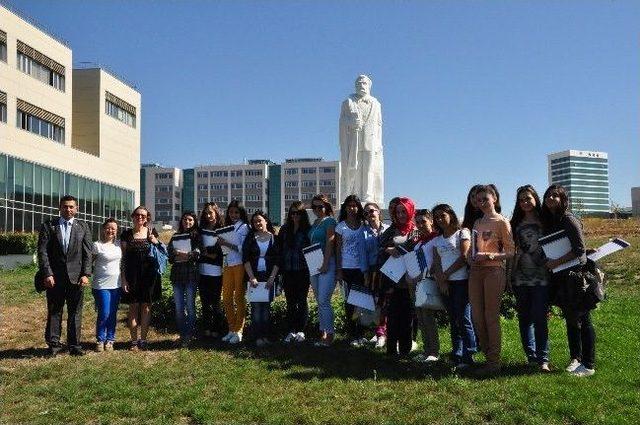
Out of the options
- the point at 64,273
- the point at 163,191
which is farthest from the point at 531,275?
the point at 163,191

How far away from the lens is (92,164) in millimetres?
35562

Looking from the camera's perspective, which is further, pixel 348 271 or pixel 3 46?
pixel 3 46

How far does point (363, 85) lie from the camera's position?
13539 millimetres

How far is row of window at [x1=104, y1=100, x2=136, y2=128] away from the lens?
124ft

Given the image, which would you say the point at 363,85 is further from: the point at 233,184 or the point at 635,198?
the point at 233,184

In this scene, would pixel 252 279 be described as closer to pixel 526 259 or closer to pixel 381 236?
pixel 381 236

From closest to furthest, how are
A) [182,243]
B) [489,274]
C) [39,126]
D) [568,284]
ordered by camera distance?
[568,284], [489,274], [182,243], [39,126]

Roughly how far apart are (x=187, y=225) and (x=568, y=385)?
444 cm

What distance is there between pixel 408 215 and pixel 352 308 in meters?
1.56

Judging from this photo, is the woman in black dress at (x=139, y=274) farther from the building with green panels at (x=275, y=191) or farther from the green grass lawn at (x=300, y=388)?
the building with green panels at (x=275, y=191)

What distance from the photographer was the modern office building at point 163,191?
110 m

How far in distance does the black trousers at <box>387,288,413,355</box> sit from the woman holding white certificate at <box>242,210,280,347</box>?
150 centimetres

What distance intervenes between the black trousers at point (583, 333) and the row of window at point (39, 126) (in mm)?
29521

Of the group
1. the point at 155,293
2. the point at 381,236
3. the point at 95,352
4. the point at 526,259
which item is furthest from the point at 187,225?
the point at 526,259
